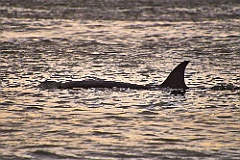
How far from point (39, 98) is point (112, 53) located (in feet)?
24.2

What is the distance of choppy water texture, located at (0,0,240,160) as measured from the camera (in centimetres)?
1094

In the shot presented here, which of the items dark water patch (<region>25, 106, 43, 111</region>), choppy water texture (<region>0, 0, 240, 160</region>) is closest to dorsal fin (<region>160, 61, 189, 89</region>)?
choppy water texture (<region>0, 0, 240, 160</region>)

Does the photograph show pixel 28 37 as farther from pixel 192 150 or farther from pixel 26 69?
pixel 192 150

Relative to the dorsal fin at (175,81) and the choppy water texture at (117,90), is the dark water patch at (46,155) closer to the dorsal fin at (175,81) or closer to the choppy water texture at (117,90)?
the choppy water texture at (117,90)

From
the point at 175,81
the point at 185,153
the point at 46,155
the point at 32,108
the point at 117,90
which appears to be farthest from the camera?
the point at 175,81

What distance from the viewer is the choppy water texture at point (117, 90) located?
1094 centimetres

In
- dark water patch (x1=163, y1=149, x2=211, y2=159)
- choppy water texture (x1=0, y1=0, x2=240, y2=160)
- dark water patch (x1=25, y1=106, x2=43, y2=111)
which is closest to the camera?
dark water patch (x1=163, y1=149, x2=211, y2=159)

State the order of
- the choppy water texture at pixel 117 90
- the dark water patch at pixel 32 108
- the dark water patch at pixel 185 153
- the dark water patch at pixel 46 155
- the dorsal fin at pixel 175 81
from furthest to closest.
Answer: the dorsal fin at pixel 175 81, the dark water patch at pixel 32 108, the choppy water texture at pixel 117 90, the dark water patch at pixel 185 153, the dark water patch at pixel 46 155

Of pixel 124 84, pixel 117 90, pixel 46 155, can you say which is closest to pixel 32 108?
pixel 117 90

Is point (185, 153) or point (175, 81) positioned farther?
point (175, 81)

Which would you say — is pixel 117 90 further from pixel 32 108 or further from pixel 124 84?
pixel 32 108

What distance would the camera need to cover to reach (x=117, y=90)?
597 inches

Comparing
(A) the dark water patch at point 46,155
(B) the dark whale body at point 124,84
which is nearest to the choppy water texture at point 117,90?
(A) the dark water patch at point 46,155

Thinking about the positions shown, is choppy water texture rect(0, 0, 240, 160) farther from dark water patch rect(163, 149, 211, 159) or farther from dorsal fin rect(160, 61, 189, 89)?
dorsal fin rect(160, 61, 189, 89)
